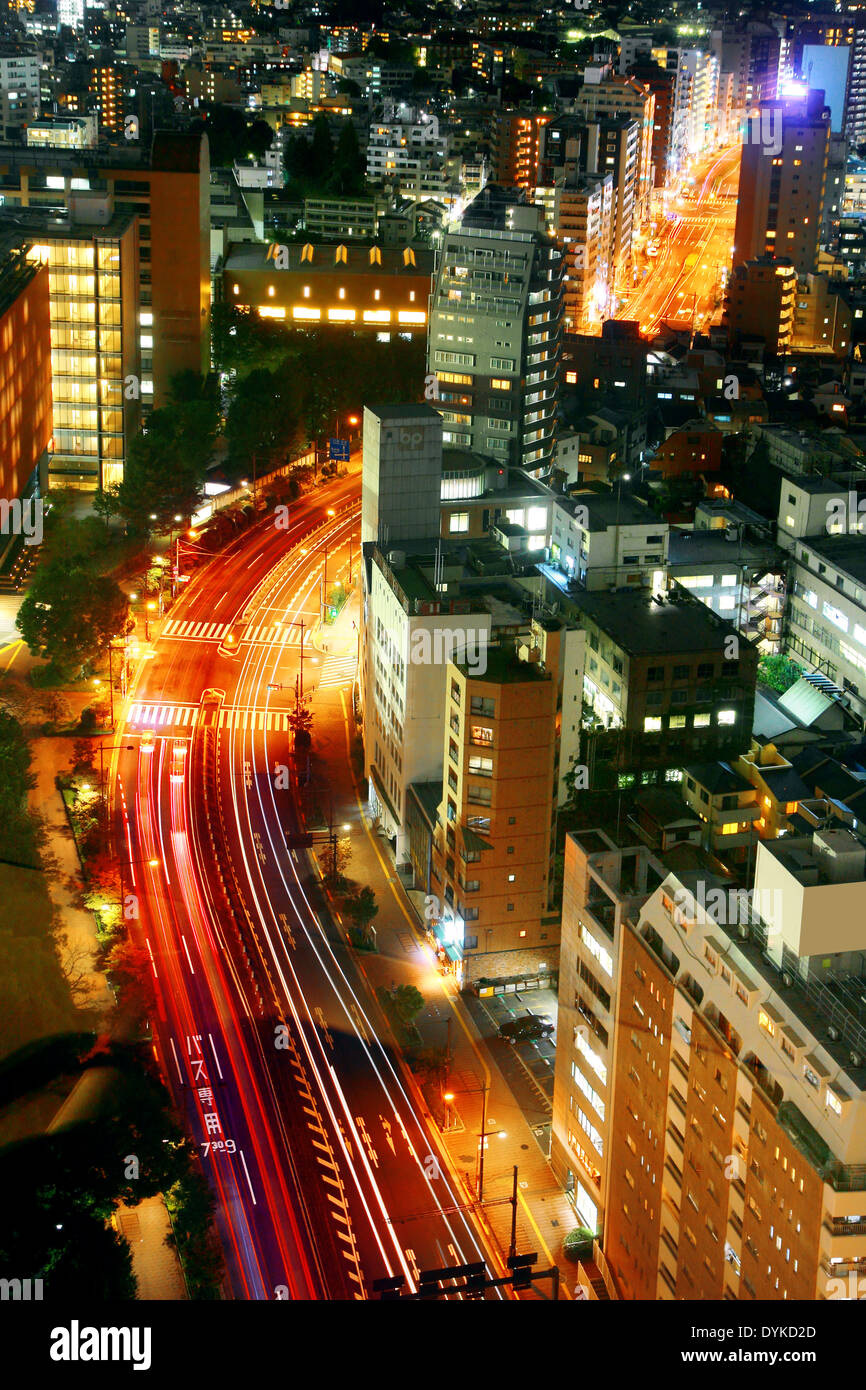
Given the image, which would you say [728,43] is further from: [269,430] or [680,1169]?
[680,1169]

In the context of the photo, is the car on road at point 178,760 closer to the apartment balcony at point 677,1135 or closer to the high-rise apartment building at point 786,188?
the apartment balcony at point 677,1135

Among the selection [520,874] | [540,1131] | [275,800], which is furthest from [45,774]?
[540,1131]

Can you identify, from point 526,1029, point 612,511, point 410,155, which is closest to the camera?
point 526,1029

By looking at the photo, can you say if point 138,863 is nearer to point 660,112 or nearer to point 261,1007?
point 261,1007

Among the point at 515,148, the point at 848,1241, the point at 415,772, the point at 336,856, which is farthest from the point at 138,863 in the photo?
the point at 515,148

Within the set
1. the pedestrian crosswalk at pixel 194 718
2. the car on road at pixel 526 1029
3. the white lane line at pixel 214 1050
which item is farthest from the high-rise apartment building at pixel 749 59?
the white lane line at pixel 214 1050

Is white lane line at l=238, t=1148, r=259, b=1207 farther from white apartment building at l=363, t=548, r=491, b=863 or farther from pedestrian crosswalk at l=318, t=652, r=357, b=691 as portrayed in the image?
pedestrian crosswalk at l=318, t=652, r=357, b=691

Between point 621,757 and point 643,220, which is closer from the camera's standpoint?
point 621,757
